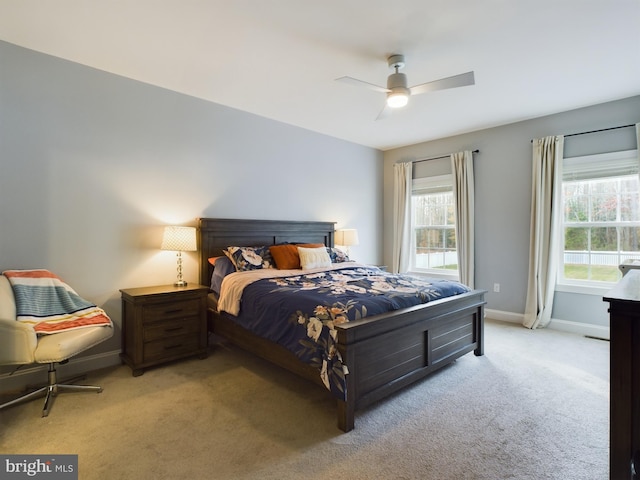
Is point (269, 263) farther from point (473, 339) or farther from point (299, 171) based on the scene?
point (473, 339)

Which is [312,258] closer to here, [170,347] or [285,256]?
[285,256]

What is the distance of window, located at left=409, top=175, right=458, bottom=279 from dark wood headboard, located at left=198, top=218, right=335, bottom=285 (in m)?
1.69

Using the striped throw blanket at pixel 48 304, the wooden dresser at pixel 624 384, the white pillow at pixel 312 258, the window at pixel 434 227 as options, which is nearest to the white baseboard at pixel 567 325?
the window at pixel 434 227

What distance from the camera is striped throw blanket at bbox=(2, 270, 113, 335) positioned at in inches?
92.2

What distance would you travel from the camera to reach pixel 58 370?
108 inches

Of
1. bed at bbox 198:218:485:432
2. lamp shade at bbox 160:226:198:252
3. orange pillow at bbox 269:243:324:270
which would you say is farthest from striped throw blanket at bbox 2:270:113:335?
orange pillow at bbox 269:243:324:270

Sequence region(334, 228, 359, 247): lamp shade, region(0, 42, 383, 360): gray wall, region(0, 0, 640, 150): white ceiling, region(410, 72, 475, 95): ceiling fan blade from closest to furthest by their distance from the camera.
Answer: region(0, 0, 640, 150): white ceiling → region(410, 72, 475, 95): ceiling fan blade → region(0, 42, 383, 360): gray wall → region(334, 228, 359, 247): lamp shade

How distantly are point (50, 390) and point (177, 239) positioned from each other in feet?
4.82

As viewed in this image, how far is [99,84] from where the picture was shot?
3008mm

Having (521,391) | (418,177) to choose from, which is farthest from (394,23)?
(418,177)

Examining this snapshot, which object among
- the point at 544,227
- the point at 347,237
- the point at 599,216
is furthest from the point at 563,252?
the point at 347,237

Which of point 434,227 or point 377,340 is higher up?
point 434,227

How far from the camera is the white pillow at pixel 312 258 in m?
3.79

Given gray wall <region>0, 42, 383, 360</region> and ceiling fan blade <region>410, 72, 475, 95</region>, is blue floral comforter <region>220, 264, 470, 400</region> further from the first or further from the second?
ceiling fan blade <region>410, 72, 475, 95</region>
